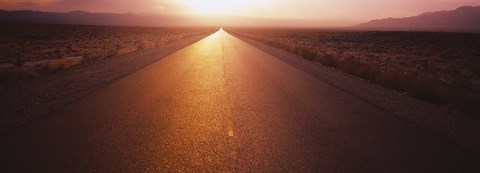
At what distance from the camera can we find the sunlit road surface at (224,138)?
14.3 feet

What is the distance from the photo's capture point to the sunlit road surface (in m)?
4.37

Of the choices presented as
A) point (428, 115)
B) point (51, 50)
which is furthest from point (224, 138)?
point (51, 50)

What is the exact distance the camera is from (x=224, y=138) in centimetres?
539

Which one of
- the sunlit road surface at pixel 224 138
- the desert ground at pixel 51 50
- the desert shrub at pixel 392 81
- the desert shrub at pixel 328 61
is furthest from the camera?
the desert shrub at pixel 328 61

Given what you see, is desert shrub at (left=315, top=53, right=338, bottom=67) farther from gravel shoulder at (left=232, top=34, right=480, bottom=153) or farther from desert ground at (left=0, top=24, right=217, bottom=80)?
desert ground at (left=0, top=24, right=217, bottom=80)

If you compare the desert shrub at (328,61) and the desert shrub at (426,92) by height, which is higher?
the desert shrub at (328,61)

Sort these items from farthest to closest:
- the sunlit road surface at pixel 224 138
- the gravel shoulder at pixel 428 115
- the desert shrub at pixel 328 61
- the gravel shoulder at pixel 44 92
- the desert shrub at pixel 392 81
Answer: the desert shrub at pixel 328 61, the desert shrub at pixel 392 81, the gravel shoulder at pixel 44 92, the gravel shoulder at pixel 428 115, the sunlit road surface at pixel 224 138

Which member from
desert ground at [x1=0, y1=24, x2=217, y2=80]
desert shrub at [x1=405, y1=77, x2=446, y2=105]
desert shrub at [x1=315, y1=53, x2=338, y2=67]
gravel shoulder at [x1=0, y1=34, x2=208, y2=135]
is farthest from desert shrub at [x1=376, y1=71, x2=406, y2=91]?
desert ground at [x1=0, y1=24, x2=217, y2=80]

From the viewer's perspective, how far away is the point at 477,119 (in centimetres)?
776

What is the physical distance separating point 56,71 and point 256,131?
38.0ft

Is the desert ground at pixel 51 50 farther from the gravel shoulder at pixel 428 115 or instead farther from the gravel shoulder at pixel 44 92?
the gravel shoulder at pixel 428 115

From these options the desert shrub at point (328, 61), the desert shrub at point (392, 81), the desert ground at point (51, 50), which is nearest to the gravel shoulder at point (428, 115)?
the desert shrub at point (392, 81)

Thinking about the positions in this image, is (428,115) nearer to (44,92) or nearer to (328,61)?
(44,92)

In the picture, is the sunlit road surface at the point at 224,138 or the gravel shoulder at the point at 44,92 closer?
the sunlit road surface at the point at 224,138
